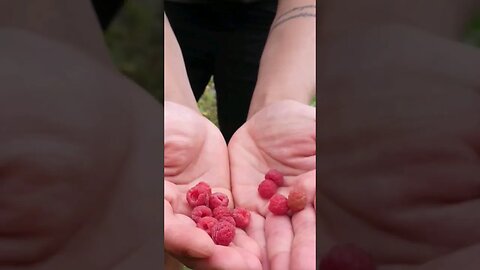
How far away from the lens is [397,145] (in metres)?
0.24

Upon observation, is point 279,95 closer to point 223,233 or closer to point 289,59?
point 289,59

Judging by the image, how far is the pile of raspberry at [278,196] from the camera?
38 centimetres

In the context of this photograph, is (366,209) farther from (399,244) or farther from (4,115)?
(4,115)

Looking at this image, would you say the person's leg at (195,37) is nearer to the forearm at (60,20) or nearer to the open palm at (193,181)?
the open palm at (193,181)

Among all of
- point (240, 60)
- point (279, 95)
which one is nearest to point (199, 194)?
point (279, 95)

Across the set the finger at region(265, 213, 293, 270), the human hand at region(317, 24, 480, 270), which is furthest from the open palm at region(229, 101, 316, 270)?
the human hand at region(317, 24, 480, 270)

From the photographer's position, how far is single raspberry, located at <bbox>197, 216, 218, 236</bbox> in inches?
13.7

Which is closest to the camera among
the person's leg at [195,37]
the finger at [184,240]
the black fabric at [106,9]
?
the black fabric at [106,9]

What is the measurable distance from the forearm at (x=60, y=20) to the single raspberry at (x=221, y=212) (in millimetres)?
185

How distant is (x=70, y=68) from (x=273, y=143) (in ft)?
0.78

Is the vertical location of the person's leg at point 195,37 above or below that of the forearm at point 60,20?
below

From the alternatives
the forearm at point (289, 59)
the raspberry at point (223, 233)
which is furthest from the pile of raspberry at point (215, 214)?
the forearm at point (289, 59)

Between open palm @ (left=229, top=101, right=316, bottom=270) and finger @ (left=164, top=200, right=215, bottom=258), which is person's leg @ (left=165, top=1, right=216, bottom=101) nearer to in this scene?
open palm @ (left=229, top=101, right=316, bottom=270)

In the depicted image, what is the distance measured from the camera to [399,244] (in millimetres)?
241
